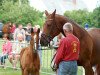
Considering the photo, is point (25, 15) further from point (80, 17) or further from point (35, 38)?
point (35, 38)

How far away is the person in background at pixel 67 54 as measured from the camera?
7.47 metres

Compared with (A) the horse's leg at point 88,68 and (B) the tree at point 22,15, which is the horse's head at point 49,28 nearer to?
(A) the horse's leg at point 88,68

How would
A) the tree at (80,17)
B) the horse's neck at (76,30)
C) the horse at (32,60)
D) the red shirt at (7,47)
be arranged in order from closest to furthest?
the horse's neck at (76,30) < the horse at (32,60) < the red shirt at (7,47) < the tree at (80,17)

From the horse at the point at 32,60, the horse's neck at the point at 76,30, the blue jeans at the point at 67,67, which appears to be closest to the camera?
the blue jeans at the point at 67,67

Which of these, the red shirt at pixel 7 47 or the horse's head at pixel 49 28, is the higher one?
the horse's head at pixel 49 28

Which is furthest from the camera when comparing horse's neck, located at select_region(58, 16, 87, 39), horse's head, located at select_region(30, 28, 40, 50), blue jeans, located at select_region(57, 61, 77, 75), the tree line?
the tree line

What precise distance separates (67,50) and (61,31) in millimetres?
1330

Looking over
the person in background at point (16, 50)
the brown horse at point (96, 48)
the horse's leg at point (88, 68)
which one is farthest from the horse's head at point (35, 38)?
the person in background at point (16, 50)

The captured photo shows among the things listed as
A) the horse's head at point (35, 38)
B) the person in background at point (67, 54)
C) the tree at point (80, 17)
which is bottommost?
the person in background at point (67, 54)

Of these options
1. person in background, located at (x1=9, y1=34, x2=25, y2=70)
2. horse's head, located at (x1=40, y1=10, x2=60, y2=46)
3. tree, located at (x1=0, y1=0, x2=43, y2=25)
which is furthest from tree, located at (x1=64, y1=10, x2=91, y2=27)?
horse's head, located at (x1=40, y1=10, x2=60, y2=46)

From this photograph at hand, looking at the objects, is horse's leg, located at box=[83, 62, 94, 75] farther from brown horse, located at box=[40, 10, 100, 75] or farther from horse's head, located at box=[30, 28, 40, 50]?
horse's head, located at box=[30, 28, 40, 50]

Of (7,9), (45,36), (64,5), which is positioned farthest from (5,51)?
(64,5)

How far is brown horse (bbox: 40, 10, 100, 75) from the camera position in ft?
28.3

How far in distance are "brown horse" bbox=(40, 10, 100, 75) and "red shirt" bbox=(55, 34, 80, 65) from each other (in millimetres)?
1169
